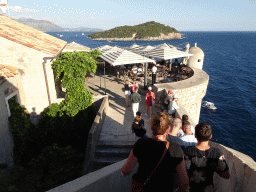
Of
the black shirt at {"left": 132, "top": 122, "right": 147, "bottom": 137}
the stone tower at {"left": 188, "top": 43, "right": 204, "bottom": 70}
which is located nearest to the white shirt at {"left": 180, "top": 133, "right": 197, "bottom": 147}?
the black shirt at {"left": 132, "top": 122, "right": 147, "bottom": 137}

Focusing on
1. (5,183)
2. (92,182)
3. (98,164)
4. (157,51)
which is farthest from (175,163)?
(157,51)

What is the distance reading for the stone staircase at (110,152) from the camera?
649 centimetres

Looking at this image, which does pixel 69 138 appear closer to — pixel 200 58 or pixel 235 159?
pixel 235 159

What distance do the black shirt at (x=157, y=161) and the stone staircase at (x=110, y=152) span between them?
4.61 meters

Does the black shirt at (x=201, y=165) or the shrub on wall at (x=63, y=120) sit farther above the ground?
the black shirt at (x=201, y=165)

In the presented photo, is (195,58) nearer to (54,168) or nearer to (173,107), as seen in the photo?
(173,107)

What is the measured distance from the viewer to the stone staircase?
6.49 metres

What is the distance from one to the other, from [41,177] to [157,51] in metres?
10.5

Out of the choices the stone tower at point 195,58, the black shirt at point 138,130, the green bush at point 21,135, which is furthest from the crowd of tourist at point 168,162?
the stone tower at point 195,58

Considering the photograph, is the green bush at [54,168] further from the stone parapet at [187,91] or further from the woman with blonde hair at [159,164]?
the stone parapet at [187,91]

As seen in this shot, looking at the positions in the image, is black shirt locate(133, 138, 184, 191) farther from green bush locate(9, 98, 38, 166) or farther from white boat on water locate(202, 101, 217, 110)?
white boat on water locate(202, 101, 217, 110)

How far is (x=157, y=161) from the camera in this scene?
2.06m

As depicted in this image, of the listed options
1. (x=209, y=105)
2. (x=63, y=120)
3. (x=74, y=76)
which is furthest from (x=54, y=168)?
(x=209, y=105)

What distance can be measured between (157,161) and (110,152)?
4882mm
